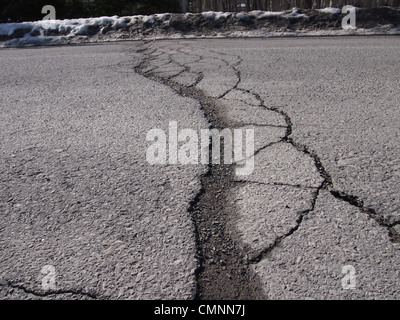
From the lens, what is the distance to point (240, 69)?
4.47 metres

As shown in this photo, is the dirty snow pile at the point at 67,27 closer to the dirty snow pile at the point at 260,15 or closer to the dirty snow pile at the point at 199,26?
the dirty snow pile at the point at 199,26

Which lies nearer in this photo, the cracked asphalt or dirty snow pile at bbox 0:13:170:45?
the cracked asphalt

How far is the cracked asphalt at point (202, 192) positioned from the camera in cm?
153

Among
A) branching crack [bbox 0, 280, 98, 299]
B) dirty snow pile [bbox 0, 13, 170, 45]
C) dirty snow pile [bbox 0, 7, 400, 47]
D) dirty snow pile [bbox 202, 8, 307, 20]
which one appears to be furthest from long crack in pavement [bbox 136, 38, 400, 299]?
dirty snow pile [bbox 0, 13, 170, 45]

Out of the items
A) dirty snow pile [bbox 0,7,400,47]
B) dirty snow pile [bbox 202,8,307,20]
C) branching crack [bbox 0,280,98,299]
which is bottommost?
branching crack [bbox 0,280,98,299]

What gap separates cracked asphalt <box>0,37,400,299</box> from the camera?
1.53 metres

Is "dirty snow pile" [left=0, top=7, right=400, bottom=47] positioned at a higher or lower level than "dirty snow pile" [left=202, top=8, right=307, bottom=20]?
lower

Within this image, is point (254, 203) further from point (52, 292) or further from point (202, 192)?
point (52, 292)

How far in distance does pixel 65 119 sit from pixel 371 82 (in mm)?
3200

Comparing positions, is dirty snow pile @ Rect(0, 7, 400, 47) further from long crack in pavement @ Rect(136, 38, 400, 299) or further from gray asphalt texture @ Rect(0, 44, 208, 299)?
long crack in pavement @ Rect(136, 38, 400, 299)

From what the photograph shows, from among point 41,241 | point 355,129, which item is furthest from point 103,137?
point 355,129

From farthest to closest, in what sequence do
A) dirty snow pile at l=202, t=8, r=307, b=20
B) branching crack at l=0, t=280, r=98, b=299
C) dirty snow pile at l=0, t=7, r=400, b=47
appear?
Answer: dirty snow pile at l=202, t=8, r=307, b=20
dirty snow pile at l=0, t=7, r=400, b=47
branching crack at l=0, t=280, r=98, b=299

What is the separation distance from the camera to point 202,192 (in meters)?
2.09
